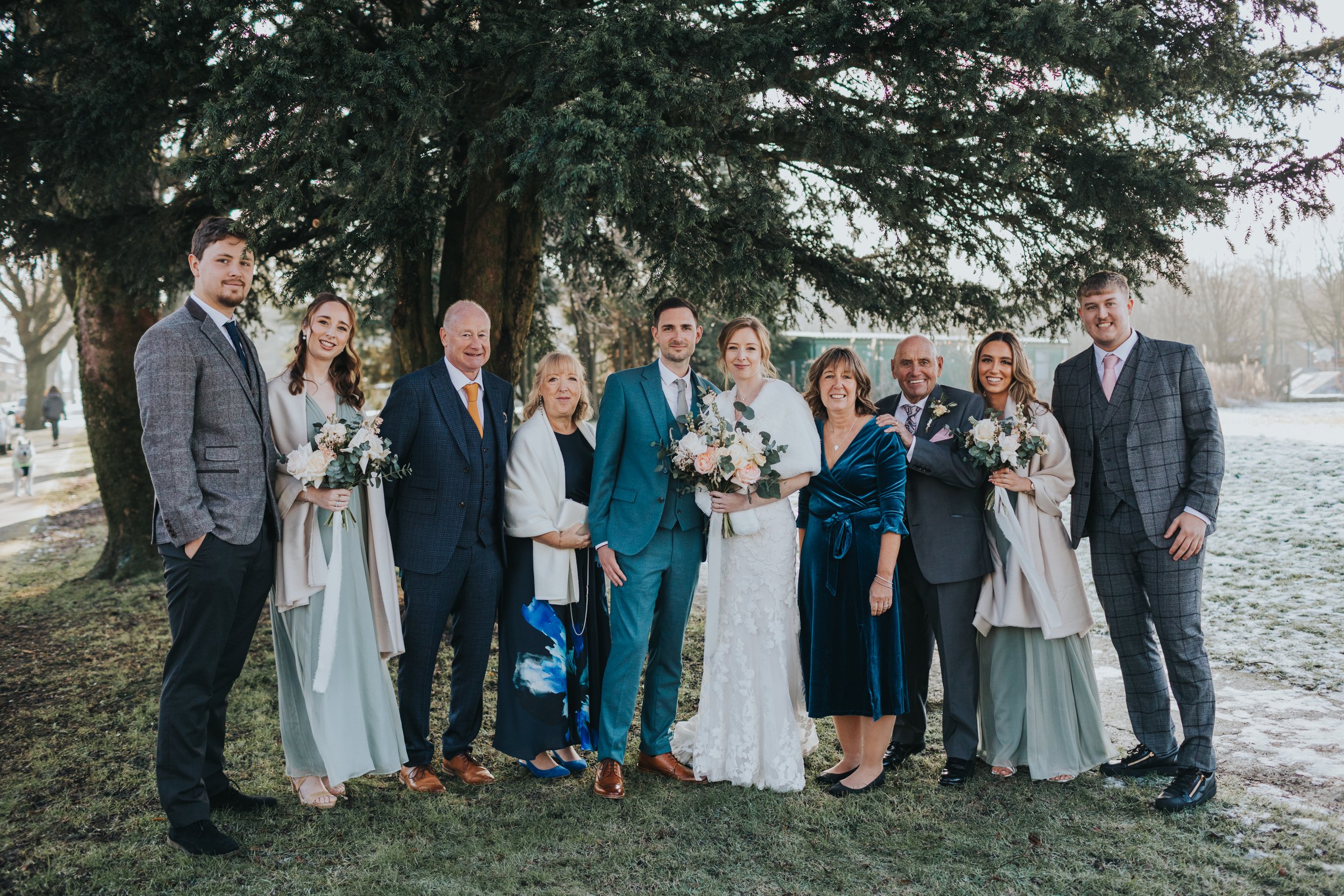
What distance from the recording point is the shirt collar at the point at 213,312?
399cm

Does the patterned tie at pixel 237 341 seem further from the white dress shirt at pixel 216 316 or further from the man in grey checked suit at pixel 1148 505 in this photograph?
the man in grey checked suit at pixel 1148 505

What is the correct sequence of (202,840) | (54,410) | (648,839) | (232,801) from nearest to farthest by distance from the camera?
1. (202,840)
2. (648,839)
3. (232,801)
4. (54,410)

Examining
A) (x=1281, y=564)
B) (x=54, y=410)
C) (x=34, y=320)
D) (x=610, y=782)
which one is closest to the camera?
(x=610, y=782)

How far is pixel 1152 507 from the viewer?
4609 millimetres

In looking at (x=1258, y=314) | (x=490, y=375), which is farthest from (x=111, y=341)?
(x=1258, y=314)

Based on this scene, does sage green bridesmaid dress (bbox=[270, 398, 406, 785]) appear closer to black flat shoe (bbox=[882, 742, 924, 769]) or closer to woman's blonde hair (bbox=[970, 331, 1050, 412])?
black flat shoe (bbox=[882, 742, 924, 769])

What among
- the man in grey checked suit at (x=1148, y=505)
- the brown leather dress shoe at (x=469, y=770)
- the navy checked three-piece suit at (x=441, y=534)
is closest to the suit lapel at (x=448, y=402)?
the navy checked three-piece suit at (x=441, y=534)

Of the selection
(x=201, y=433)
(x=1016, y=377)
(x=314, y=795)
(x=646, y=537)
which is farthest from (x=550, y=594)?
(x=1016, y=377)

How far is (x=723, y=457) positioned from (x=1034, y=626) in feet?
6.28

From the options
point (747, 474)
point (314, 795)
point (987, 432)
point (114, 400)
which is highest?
point (114, 400)

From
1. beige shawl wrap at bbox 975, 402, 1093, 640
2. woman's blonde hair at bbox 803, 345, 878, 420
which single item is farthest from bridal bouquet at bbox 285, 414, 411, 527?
beige shawl wrap at bbox 975, 402, 1093, 640

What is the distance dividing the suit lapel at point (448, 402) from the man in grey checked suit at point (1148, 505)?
327 cm

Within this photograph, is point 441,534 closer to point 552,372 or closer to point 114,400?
point 552,372

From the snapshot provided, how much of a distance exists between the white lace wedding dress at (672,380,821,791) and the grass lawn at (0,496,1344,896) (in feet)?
0.60
